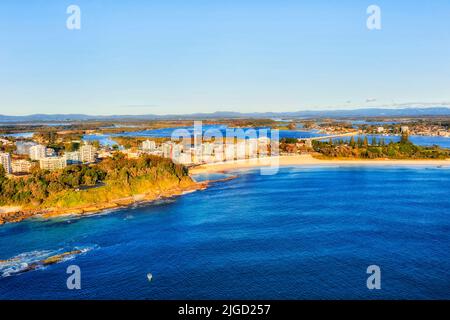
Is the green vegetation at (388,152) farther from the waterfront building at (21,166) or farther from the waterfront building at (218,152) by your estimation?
the waterfront building at (21,166)

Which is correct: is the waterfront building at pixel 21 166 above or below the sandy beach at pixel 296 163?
above

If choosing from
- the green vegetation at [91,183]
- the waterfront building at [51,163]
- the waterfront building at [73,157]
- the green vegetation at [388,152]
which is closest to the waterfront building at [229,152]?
the green vegetation at [388,152]

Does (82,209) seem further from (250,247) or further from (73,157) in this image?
(73,157)

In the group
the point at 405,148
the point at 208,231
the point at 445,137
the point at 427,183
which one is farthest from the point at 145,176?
the point at 445,137

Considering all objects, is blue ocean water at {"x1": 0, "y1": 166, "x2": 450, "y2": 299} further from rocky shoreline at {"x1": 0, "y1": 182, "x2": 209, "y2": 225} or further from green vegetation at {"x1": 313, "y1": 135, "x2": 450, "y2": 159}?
green vegetation at {"x1": 313, "y1": 135, "x2": 450, "y2": 159}

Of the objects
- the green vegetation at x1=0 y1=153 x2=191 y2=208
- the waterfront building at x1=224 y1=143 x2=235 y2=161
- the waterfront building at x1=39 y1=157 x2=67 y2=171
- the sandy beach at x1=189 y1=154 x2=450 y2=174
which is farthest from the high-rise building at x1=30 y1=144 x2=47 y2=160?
the waterfront building at x1=224 y1=143 x2=235 y2=161
